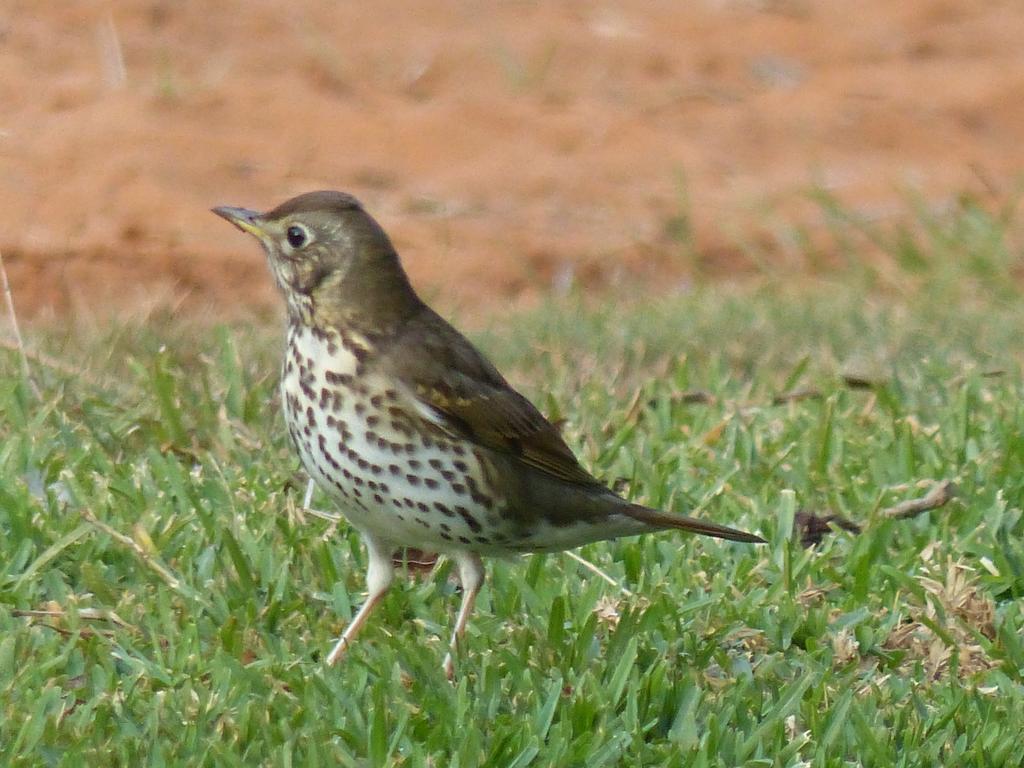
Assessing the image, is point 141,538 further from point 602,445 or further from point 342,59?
point 342,59

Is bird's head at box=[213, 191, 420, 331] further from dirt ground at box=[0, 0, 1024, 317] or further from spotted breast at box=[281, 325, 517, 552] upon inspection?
dirt ground at box=[0, 0, 1024, 317]

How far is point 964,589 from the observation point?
16.8 ft

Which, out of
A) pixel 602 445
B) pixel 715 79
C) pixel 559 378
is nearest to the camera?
pixel 602 445

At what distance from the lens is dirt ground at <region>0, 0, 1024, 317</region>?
9438 millimetres

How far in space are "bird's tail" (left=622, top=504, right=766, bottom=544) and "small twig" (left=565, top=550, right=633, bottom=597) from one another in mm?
294

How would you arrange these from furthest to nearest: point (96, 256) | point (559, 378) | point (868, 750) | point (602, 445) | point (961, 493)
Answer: point (96, 256) → point (559, 378) → point (602, 445) → point (961, 493) → point (868, 750)

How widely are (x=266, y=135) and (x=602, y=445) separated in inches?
178

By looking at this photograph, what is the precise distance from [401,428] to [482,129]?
6.45 meters

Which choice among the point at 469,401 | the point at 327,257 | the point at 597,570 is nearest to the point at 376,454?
the point at 469,401

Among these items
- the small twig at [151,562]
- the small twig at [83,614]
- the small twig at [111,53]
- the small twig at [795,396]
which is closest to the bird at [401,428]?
the small twig at [151,562]

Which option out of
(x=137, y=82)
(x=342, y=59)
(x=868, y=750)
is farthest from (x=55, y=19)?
(x=868, y=750)

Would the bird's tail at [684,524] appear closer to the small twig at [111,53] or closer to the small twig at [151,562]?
the small twig at [151,562]

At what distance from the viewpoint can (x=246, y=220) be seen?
4957 mm

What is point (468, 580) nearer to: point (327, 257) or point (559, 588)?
point (559, 588)
